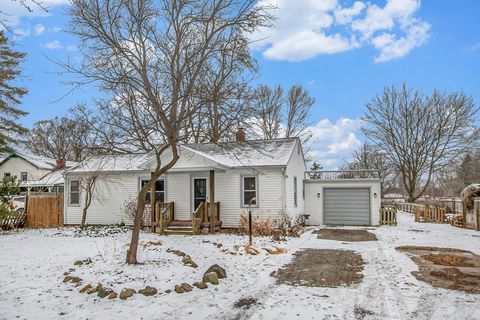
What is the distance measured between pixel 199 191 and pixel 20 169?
1122 inches

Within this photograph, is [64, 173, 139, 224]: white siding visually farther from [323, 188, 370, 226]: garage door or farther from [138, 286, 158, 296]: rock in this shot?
[138, 286, 158, 296]: rock

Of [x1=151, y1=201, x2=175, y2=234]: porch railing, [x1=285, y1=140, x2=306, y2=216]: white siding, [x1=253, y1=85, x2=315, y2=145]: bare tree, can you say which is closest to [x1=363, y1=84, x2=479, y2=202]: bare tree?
[x1=253, y1=85, x2=315, y2=145]: bare tree

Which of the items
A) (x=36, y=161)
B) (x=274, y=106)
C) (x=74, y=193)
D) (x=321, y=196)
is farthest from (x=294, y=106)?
(x=36, y=161)

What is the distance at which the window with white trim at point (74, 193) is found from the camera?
61.7 ft

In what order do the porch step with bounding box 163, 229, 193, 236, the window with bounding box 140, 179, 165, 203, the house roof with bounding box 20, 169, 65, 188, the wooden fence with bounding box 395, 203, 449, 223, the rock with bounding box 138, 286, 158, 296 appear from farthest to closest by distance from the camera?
1. the house roof with bounding box 20, 169, 65, 188
2. the wooden fence with bounding box 395, 203, 449, 223
3. the window with bounding box 140, 179, 165, 203
4. the porch step with bounding box 163, 229, 193, 236
5. the rock with bounding box 138, 286, 158, 296

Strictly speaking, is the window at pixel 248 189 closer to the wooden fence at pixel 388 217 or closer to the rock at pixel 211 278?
the wooden fence at pixel 388 217

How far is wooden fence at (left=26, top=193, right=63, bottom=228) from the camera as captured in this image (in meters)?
18.4

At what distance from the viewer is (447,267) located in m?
8.32

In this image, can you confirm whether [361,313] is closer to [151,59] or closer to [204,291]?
[204,291]

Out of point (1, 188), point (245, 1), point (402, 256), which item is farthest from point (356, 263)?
point (1, 188)

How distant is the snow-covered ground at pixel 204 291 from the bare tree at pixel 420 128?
21.4 m

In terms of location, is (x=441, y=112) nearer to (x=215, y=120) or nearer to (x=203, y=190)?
(x=203, y=190)

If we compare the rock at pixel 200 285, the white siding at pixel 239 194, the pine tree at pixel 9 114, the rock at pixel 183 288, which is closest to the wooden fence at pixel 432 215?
the white siding at pixel 239 194

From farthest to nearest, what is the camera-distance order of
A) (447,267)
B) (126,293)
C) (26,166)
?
(26,166) < (447,267) < (126,293)
